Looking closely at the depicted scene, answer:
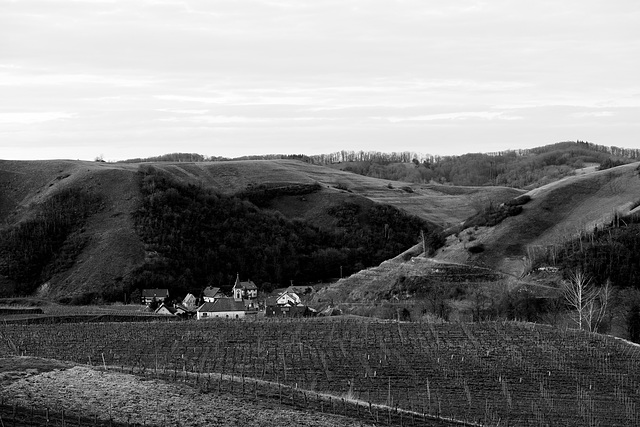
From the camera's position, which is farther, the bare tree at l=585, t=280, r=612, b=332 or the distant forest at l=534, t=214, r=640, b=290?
the distant forest at l=534, t=214, r=640, b=290

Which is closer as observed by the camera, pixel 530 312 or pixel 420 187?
pixel 530 312

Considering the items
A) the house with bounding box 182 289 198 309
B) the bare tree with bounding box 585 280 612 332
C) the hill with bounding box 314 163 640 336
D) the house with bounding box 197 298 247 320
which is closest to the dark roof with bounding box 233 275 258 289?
the house with bounding box 182 289 198 309

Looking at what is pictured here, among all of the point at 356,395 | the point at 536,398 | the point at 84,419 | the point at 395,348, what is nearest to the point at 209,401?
the point at 84,419

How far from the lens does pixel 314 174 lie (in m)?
176

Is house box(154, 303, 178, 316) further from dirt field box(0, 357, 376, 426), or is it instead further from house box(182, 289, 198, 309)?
dirt field box(0, 357, 376, 426)

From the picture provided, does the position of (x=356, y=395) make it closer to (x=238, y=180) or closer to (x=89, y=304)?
(x=89, y=304)

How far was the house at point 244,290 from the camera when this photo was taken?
100 metres

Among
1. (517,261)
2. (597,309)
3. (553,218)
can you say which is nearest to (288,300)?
(517,261)

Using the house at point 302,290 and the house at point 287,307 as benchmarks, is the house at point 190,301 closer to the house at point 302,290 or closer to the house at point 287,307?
the house at point 287,307

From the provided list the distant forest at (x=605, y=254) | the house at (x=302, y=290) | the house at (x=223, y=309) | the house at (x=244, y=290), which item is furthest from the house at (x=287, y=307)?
the distant forest at (x=605, y=254)

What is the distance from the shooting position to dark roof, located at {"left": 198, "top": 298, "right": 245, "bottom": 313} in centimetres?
7775

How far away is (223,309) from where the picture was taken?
7756 cm

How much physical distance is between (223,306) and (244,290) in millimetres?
23634

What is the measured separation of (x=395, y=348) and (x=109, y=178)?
86204mm
